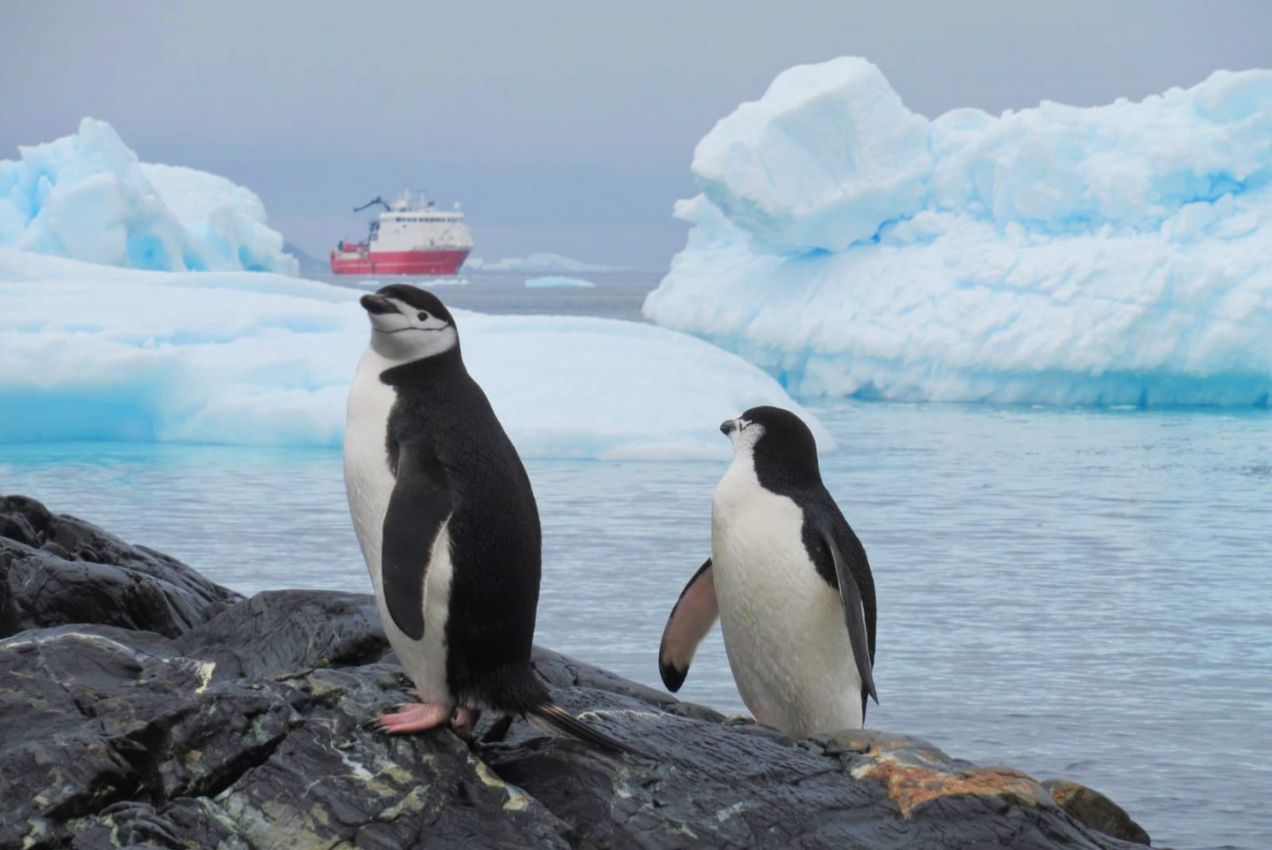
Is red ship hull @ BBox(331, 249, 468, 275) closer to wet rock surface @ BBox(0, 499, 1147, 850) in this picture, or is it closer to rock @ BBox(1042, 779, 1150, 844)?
rock @ BBox(1042, 779, 1150, 844)

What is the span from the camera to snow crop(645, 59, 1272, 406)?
715 inches

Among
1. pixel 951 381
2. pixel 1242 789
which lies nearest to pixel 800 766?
pixel 1242 789

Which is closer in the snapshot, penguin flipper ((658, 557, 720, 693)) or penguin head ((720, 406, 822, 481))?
penguin head ((720, 406, 822, 481))

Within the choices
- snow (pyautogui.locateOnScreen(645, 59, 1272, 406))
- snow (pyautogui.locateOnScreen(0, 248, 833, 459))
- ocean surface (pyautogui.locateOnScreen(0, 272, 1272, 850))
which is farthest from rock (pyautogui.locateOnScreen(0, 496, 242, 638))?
snow (pyautogui.locateOnScreen(645, 59, 1272, 406))

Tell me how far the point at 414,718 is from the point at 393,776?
113 millimetres

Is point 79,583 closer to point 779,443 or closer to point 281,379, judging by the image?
point 779,443

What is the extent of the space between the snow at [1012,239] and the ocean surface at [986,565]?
175 cm

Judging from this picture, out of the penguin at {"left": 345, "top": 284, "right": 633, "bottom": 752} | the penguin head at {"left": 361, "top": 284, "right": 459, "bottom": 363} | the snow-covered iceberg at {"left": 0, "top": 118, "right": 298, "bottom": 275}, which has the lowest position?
the penguin at {"left": 345, "top": 284, "right": 633, "bottom": 752}

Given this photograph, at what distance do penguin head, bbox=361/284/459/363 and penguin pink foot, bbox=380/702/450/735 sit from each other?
63 cm

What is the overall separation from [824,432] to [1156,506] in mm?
3477

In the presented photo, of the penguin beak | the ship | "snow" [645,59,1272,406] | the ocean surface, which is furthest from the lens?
the ship

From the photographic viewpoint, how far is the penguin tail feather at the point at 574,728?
9.30ft

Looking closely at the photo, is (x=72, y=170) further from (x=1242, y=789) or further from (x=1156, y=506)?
(x=1242, y=789)

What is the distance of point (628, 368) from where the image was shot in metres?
13.2
